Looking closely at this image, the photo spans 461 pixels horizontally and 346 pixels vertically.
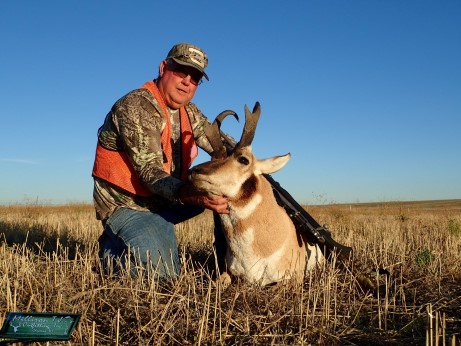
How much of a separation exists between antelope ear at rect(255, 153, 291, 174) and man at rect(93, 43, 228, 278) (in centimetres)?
81

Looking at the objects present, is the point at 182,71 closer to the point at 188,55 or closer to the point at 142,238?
the point at 188,55

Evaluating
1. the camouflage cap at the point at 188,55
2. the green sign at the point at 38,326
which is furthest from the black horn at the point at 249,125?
the green sign at the point at 38,326

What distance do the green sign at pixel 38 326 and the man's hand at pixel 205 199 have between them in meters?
2.37

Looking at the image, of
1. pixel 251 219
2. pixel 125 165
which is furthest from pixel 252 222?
pixel 125 165

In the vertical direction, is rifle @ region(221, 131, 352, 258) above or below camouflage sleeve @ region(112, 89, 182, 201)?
below

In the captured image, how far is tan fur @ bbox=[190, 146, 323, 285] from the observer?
16.9 feet

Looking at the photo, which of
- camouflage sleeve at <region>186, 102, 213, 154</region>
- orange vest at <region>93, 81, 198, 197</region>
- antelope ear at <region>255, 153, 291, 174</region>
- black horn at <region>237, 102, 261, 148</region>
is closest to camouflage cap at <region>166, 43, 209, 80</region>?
orange vest at <region>93, 81, 198, 197</region>

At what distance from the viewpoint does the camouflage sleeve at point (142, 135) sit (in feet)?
19.1

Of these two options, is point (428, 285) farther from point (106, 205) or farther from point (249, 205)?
point (106, 205)

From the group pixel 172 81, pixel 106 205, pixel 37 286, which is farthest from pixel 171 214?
pixel 37 286

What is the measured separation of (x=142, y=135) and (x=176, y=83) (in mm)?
966

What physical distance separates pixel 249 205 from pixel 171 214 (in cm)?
165

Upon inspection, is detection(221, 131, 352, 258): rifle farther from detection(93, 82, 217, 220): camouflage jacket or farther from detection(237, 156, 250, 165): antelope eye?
Answer: detection(93, 82, 217, 220): camouflage jacket

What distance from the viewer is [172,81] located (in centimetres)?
648
